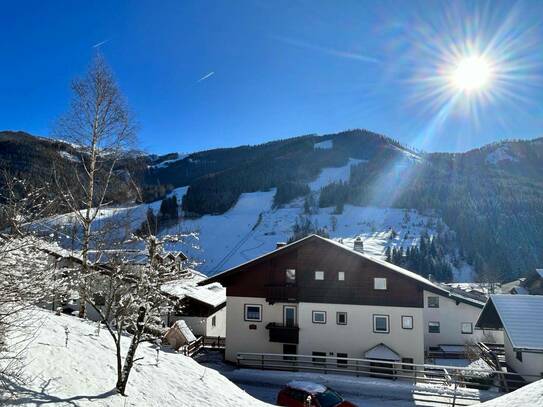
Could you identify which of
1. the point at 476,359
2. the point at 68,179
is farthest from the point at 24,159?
the point at 476,359

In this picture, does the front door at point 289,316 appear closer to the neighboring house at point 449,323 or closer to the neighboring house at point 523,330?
the neighboring house at point 523,330

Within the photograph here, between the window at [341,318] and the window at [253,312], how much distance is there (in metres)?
5.23

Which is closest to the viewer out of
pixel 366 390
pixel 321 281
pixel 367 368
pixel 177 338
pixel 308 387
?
pixel 308 387

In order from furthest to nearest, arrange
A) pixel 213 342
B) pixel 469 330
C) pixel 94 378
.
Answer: pixel 469 330
pixel 213 342
pixel 94 378

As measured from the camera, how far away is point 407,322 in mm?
24891

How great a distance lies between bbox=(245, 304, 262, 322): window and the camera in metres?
26.6

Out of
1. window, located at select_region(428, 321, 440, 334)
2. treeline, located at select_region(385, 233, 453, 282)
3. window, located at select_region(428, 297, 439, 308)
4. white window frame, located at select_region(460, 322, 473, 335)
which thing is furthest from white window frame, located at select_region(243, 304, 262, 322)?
treeline, located at select_region(385, 233, 453, 282)

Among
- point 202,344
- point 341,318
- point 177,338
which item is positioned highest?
point 341,318

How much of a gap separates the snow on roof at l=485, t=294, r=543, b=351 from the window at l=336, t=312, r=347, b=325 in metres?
8.63

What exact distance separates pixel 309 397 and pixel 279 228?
14579 cm

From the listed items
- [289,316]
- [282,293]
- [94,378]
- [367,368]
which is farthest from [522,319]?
[94,378]

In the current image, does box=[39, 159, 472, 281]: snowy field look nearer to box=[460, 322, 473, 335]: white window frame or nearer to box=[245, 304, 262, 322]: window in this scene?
box=[460, 322, 473, 335]: white window frame

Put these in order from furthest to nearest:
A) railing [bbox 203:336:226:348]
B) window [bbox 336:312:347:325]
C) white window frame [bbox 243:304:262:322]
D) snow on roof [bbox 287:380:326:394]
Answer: railing [bbox 203:336:226:348]
white window frame [bbox 243:304:262:322]
window [bbox 336:312:347:325]
snow on roof [bbox 287:380:326:394]

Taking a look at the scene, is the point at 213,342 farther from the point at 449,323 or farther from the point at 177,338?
the point at 449,323
